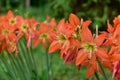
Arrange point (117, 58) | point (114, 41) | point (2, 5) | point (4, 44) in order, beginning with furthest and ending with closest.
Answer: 1. point (2, 5)
2. point (4, 44)
3. point (114, 41)
4. point (117, 58)

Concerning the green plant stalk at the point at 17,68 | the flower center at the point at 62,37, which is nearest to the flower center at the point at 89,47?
the flower center at the point at 62,37

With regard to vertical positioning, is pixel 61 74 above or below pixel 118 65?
below

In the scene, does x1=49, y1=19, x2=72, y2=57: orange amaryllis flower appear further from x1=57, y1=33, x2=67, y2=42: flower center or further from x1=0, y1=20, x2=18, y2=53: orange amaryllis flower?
x1=0, y1=20, x2=18, y2=53: orange amaryllis flower

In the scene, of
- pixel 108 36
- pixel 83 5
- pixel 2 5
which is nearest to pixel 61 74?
pixel 83 5

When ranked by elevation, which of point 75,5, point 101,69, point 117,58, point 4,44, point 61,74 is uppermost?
point 117,58

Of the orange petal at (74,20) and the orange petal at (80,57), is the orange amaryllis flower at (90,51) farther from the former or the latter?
the orange petal at (74,20)

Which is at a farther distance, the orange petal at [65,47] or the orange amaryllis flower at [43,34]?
the orange amaryllis flower at [43,34]

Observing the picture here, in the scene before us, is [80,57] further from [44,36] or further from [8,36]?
[8,36]

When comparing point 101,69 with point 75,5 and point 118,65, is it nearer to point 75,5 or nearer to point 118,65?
point 118,65

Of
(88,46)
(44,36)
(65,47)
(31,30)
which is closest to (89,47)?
(88,46)

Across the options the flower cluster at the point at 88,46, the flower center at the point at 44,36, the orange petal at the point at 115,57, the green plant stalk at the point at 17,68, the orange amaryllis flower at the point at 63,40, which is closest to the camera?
the orange petal at the point at 115,57
